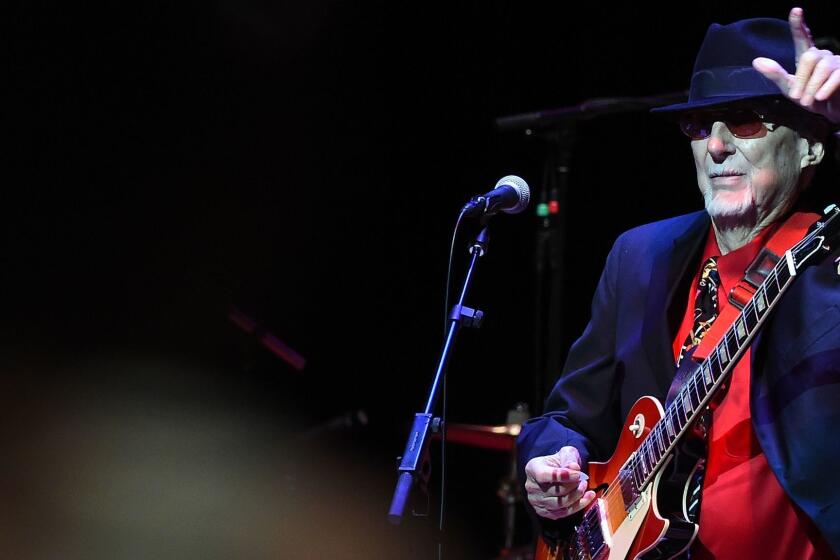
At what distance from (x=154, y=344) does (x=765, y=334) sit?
413 cm

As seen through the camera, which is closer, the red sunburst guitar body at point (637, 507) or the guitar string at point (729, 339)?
the guitar string at point (729, 339)

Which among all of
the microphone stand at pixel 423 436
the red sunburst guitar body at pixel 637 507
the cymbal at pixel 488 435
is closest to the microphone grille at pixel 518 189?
the microphone stand at pixel 423 436

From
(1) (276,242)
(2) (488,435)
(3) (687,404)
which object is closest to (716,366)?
(3) (687,404)

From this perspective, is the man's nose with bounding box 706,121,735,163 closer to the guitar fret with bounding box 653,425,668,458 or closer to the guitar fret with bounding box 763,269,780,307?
the guitar fret with bounding box 763,269,780,307

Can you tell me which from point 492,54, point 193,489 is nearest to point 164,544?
point 193,489

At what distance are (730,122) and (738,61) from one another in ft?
0.51

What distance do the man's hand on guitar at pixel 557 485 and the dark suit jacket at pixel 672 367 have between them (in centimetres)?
7

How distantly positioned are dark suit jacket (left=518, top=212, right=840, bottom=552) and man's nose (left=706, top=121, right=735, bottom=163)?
23 centimetres

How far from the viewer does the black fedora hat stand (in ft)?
7.30

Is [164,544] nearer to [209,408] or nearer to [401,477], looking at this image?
[209,408]

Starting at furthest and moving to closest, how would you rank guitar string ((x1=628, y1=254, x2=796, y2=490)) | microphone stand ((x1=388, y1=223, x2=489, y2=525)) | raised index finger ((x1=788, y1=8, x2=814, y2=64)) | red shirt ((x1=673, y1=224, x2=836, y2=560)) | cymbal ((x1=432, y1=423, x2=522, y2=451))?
1. cymbal ((x1=432, y1=423, x2=522, y2=451))
2. microphone stand ((x1=388, y1=223, x2=489, y2=525))
3. red shirt ((x1=673, y1=224, x2=836, y2=560))
4. guitar string ((x1=628, y1=254, x2=796, y2=490))
5. raised index finger ((x1=788, y1=8, x2=814, y2=64))

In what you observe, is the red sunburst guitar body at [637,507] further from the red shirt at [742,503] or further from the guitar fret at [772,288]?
the guitar fret at [772,288]

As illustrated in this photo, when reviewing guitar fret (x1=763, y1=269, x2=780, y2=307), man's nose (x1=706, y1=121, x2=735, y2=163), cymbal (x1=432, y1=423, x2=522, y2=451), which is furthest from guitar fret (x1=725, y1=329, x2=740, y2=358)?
cymbal (x1=432, y1=423, x2=522, y2=451)

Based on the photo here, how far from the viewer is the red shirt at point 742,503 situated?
199 centimetres
